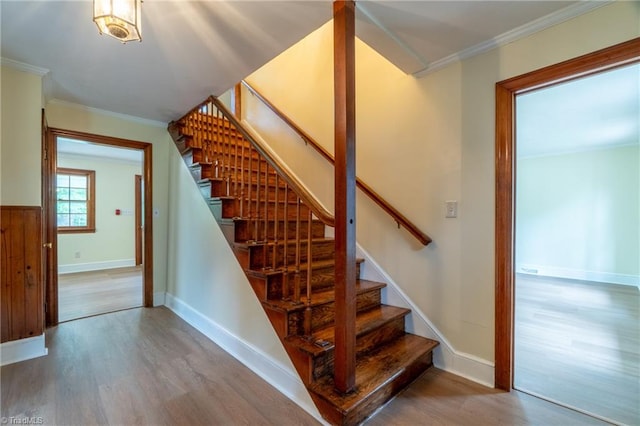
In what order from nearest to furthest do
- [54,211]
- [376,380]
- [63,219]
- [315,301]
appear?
[376,380] < [315,301] < [54,211] < [63,219]

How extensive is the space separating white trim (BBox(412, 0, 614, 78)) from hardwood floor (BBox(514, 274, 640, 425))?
85.7 inches

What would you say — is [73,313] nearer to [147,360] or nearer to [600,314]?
[147,360]

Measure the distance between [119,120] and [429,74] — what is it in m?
3.27

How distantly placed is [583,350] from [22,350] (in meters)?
4.37

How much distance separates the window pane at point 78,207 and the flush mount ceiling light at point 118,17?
567 centimetres

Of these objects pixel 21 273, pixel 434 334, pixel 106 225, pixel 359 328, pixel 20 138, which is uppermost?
pixel 20 138

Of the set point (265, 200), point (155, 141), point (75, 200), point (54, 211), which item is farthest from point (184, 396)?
point (75, 200)

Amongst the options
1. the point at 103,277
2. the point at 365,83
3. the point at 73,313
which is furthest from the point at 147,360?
the point at 103,277

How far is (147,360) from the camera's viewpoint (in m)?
2.14

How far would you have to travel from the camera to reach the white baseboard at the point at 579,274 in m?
4.48

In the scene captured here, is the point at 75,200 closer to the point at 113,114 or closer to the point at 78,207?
the point at 78,207

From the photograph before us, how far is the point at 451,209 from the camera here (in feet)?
6.59

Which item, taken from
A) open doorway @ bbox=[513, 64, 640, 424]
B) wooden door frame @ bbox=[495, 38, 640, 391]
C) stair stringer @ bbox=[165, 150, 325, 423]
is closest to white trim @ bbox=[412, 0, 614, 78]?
wooden door frame @ bbox=[495, 38, 640, 391]

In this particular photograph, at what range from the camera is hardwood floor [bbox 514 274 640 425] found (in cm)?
168
